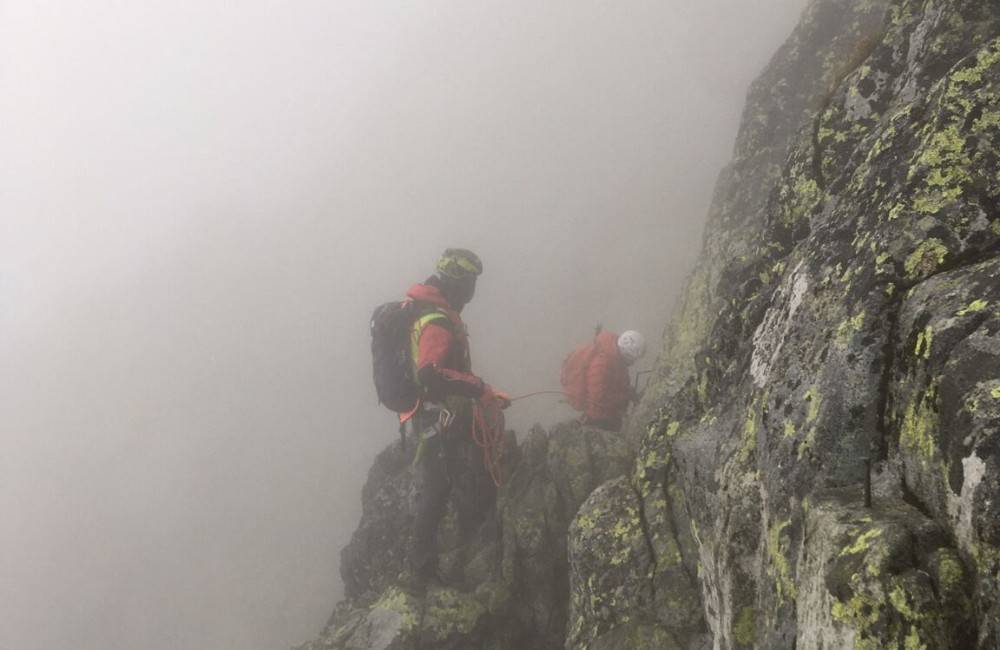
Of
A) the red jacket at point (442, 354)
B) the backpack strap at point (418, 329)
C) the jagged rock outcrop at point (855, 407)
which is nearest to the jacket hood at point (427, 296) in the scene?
the red jacket at point (442, 354)

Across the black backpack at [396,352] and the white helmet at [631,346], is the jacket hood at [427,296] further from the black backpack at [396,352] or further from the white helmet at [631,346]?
the white helmet at [631,346]

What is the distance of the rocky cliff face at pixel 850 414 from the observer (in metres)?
3.62

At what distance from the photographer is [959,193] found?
16.2ft

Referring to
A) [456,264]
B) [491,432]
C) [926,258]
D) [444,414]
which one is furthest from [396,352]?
[926,258]

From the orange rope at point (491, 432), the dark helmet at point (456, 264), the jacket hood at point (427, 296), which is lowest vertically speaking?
the orange rope at point (491, 432)

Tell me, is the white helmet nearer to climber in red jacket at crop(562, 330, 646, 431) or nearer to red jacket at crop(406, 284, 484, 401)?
climber in red jacket at crop(562, 330, 646, 431)

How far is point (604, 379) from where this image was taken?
1703cm

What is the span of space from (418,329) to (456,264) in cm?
198

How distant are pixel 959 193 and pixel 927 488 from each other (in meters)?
2.56

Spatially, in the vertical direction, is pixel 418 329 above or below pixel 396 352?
above

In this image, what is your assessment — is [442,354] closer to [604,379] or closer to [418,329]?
[418,329]

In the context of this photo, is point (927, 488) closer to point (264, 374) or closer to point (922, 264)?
point (922, 264)

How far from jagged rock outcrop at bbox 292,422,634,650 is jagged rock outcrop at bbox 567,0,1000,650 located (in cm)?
293

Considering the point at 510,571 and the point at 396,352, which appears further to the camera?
the point at 396,352
